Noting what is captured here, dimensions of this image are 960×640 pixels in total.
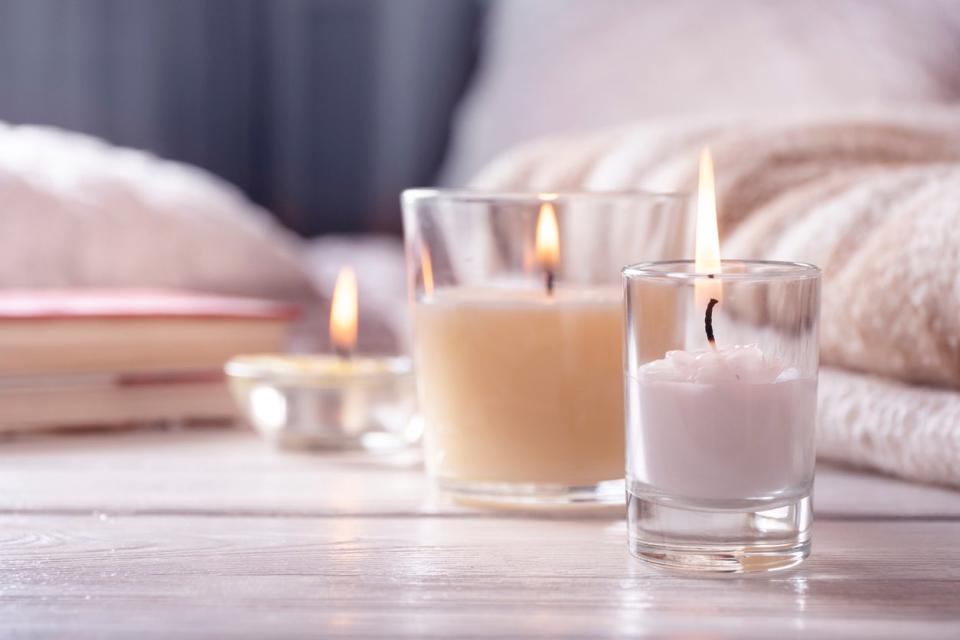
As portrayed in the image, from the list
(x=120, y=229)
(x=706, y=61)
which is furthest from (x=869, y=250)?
(x=706, y=61)

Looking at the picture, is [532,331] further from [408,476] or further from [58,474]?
[58,474]

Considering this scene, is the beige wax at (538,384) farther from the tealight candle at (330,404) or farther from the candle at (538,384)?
the tealight candle at (330,404)

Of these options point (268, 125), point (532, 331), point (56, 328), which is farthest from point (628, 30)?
point (532, 331)

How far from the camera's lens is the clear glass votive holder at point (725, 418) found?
1.68ft

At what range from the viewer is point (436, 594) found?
0.50 m

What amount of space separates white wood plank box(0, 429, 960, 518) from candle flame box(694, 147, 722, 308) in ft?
0.57

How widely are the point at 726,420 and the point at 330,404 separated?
41 centimetres

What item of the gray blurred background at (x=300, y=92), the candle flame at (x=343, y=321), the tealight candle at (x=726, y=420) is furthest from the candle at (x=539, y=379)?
the gray blurred background at (x=300, y=92)

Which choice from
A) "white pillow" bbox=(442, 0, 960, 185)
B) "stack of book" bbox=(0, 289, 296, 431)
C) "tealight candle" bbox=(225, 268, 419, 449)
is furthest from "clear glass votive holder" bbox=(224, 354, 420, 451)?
"white pillow" bbox=(442, 0, 960, 185)

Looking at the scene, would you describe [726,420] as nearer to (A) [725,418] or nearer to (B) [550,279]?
(A) [725,418]

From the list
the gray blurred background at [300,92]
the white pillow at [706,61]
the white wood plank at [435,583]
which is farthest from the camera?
the gray blurred background at [300,92]

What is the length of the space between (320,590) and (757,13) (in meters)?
1.40

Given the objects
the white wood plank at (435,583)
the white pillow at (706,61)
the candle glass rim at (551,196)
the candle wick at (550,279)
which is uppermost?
the white pillow at (706,61)

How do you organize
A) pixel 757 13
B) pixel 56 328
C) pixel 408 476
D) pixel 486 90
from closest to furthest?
pixel 408 476, pixel 56 328, pixel 757 13, pixel 486 90
